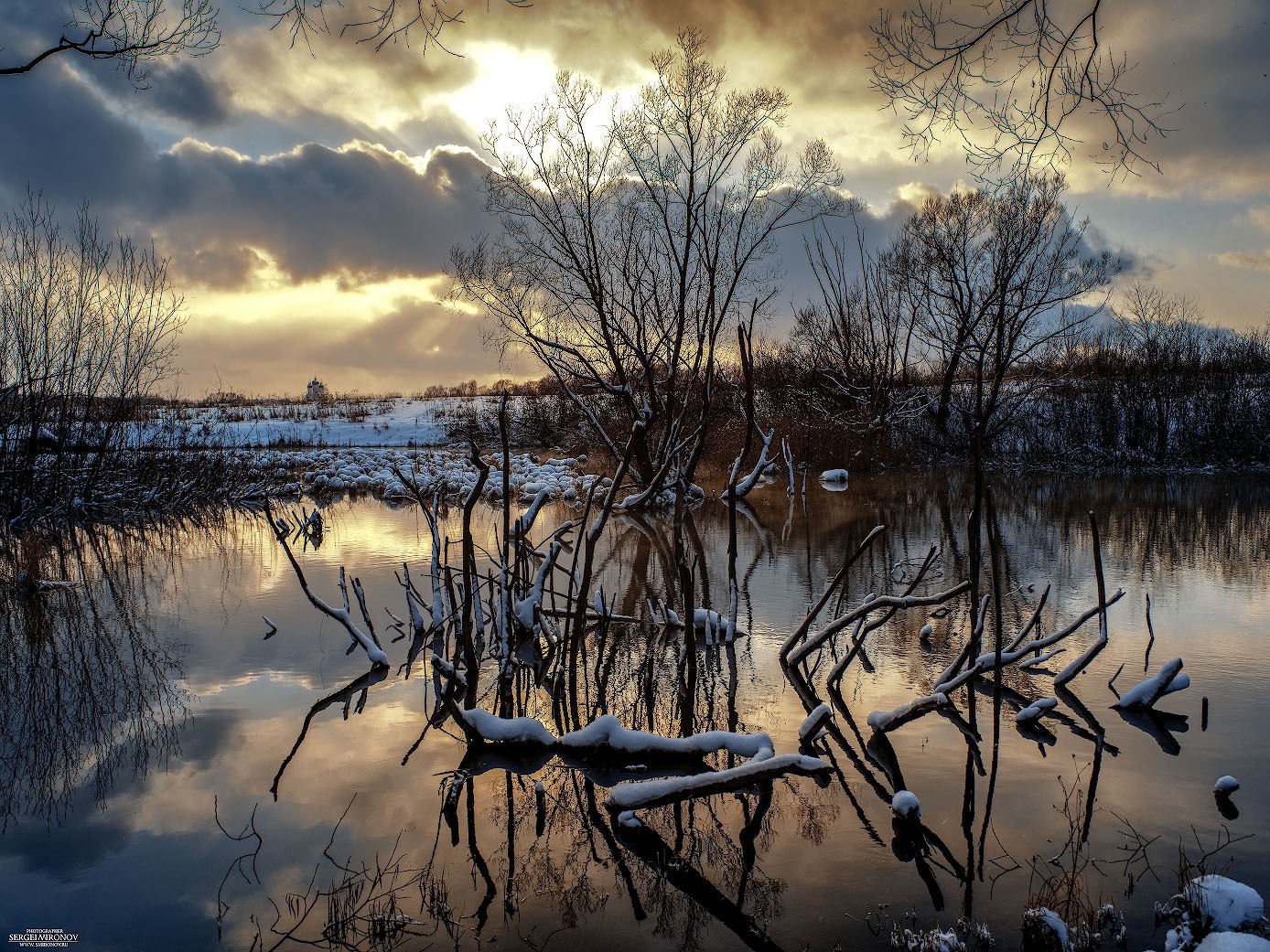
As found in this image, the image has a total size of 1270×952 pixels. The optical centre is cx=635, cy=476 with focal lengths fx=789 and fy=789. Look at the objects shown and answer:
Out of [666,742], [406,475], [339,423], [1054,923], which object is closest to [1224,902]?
[1054,923]

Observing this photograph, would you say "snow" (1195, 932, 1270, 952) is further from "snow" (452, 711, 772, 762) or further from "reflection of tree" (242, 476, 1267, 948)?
"snow" (452, 711, 772, 762)

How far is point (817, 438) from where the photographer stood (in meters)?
20.9

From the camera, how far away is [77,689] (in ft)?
16.2

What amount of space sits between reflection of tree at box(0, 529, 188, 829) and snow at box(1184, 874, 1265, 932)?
167 inches

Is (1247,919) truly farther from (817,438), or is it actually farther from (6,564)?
(817,438)

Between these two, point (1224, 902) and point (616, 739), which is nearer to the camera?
point (1224, 902)

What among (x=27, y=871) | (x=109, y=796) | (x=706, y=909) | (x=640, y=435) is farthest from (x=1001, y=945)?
(x=109, y=796)

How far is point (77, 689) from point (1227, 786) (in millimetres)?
6186

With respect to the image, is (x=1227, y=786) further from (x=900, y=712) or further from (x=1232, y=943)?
(x=1232, y=943)

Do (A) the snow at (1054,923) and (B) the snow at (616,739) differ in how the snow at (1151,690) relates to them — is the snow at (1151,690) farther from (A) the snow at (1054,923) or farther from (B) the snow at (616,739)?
(A) the snow at (1054,923)

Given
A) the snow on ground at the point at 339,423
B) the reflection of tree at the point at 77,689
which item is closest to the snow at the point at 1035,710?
the reflection of tree at the point at 77,689

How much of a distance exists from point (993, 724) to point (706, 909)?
6.91ft

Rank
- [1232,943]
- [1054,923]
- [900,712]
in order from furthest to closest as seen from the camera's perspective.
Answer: [900,712], [1054,923], [1232,943]

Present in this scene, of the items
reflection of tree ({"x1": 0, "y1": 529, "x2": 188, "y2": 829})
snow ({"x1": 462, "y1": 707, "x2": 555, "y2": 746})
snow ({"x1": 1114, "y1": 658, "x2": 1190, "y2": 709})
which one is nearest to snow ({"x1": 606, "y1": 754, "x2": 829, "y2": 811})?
snow ({"x1": 462, "y1": 707, "x2": 555, "y2": 746})
